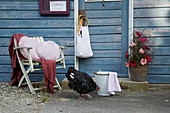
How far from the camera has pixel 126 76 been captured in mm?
4023

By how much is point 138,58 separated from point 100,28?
1.11 metres

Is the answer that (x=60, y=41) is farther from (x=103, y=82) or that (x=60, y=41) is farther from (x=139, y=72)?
(x=139, y=72)

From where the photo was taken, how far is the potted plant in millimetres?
3490

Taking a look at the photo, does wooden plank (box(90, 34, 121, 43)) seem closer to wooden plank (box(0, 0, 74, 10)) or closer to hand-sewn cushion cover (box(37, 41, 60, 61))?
hand-sewn cushion cover (box(37, 41, 60, 61))

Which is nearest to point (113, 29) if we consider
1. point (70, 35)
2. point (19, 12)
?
point (70, 35)

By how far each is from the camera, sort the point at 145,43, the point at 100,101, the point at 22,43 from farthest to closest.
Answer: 1. the point at 145,43
2. the point at 22,43
3. the point at 100,101

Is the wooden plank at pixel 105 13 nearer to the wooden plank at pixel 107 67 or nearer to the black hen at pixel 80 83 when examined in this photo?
the wooden plank at pixel 107 67

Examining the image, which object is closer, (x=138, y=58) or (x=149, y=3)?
(x=138, y=58)

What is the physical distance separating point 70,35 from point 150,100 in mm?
2084

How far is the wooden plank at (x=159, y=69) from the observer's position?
12.7ft

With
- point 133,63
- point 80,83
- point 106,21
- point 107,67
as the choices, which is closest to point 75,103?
point 80,83

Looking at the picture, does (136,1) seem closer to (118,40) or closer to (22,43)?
(118,40)

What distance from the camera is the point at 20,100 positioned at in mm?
2707

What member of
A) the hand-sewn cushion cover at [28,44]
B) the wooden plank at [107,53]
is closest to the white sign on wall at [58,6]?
the hand-sewn cushion cover at [28,44]
